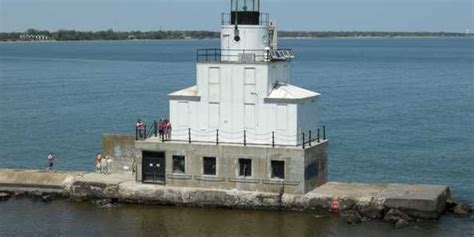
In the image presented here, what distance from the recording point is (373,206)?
30.9m

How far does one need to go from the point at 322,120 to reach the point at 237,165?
1263 inches

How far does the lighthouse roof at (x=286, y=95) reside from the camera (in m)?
32.1

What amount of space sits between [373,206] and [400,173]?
1283 centimetres

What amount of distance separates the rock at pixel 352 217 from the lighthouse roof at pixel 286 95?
4399 mm

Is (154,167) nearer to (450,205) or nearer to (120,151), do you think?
(120,151)

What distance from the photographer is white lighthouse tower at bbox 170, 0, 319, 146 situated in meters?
32.4

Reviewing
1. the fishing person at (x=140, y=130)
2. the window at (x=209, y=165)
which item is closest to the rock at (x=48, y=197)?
the fishing person at (x=140, y=130)

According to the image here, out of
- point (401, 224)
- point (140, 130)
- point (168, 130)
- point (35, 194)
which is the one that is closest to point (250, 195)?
point (168, 130)

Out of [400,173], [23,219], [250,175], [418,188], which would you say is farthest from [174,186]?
[400,173]

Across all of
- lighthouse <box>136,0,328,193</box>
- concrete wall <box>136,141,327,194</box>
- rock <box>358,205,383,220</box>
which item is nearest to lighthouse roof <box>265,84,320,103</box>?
lighthouse <box>136,0,328,193</box>

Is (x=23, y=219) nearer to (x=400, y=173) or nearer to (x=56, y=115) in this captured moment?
(x=400, y=173)

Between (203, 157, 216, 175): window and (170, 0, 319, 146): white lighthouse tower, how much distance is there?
3.10ft

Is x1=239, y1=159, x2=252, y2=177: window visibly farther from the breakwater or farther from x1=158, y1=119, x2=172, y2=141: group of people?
x1=158, y1=119, x2=172, y2=141: group of people

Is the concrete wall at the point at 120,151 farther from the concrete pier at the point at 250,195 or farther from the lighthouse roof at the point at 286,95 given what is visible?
the lighthouse roof at the point at 286,95
